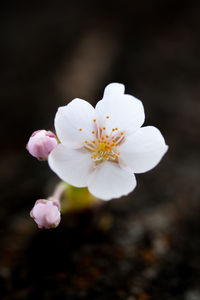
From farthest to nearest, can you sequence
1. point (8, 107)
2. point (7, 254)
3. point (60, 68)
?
point (60, 68) < point (8, 107) < point (7, 254)

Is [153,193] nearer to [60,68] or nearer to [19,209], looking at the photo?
[19,209]

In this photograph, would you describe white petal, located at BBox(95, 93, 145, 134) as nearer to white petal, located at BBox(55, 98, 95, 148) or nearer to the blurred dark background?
white petal, located at BBox(55, 98, 95, 148)

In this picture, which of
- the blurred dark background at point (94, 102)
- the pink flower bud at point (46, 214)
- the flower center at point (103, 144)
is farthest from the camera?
the blurred dark background at point (94, 102)

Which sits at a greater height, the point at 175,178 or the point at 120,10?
the point at 120,10

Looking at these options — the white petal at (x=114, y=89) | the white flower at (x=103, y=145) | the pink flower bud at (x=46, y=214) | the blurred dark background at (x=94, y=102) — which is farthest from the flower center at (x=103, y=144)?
the blurred dark background at (x=94, y=102)

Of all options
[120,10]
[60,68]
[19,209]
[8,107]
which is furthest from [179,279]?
[120,10]

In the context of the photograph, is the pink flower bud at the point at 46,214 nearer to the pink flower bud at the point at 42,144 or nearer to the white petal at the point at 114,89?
the pink flower bud at the point at 42,144
